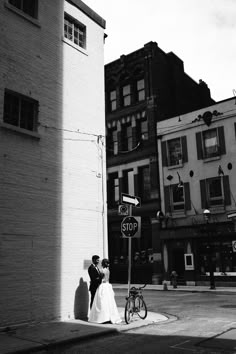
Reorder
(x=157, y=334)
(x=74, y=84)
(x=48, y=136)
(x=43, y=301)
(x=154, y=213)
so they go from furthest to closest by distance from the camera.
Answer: (x=154, y=213)
(x=74, y=84)
(x=48, y=136)
(x=43, y=301)
(x=157, y=334)

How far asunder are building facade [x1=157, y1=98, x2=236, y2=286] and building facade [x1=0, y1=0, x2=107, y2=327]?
44.1 ft

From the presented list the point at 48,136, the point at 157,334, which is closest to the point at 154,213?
the point at 48,136

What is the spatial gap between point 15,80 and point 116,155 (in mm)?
21587

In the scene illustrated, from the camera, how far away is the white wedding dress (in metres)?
10.2

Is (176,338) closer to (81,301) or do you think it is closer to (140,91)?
(81,301)

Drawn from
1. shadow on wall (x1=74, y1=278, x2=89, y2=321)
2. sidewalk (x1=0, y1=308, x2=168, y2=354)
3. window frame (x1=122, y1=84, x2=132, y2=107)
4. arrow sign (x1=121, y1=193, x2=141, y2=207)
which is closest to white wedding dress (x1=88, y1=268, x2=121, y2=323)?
sidewalk (x1=0, y1=308, x2=168, y2=354)

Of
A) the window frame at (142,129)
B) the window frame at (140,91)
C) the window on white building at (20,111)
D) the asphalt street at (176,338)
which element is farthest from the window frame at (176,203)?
the window on white building at (20,111)

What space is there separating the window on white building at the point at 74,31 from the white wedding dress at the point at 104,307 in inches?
345

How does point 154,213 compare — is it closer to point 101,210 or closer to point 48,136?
point 101,210

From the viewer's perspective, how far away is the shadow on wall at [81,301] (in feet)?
37.2

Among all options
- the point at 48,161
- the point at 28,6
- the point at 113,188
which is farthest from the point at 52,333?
the point at 113,188

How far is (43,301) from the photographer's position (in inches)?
412

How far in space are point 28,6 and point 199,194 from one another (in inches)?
725

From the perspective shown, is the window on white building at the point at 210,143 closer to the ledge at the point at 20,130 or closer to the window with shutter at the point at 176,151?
the window with shutter at the point at 176,151
